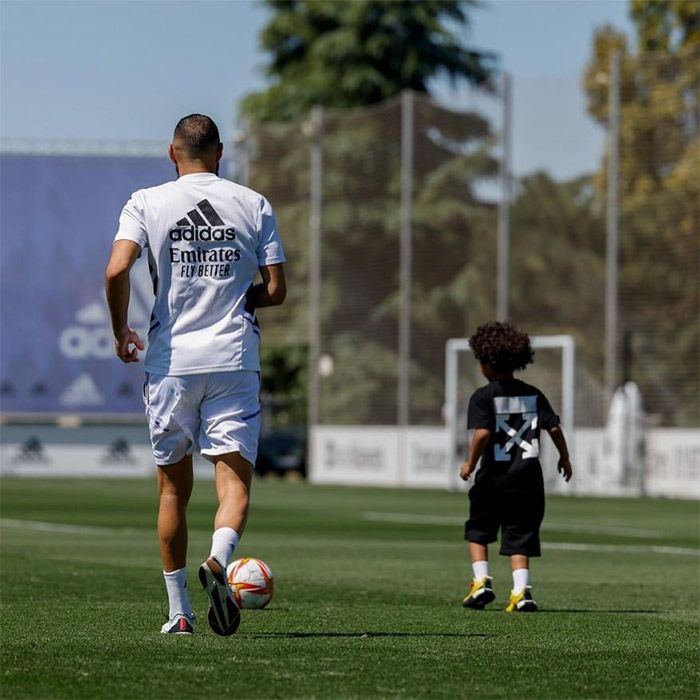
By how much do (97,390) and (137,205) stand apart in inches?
1439

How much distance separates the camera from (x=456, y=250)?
38562 mm

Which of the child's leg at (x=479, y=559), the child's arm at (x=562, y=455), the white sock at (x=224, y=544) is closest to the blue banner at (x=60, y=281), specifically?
the child's leg at (x=479, y=559)

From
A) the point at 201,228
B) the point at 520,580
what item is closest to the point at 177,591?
the point at 201,228

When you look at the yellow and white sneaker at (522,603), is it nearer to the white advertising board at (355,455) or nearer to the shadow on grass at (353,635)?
the shadow on grass at (353,635)

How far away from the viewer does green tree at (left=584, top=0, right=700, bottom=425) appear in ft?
107

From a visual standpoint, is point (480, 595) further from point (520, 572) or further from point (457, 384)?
point (457, 384)

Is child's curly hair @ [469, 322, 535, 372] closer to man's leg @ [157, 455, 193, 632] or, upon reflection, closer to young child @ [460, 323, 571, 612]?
young child @ [460, 323, 571, 612]

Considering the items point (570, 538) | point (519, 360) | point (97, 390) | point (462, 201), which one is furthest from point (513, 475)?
point (97, 390)

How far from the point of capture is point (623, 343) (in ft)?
110

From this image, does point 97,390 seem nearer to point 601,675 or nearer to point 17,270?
point 17,270

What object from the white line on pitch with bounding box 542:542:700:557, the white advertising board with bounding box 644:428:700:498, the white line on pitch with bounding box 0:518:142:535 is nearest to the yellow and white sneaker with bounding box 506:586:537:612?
the white line on pitch with bounding box 542:542:700:557

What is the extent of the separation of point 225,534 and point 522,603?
2.42 metres

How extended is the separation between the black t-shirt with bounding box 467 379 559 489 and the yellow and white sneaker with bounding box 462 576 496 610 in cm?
50

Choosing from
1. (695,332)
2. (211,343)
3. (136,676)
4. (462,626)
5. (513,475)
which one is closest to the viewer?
(136,676)
